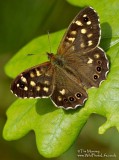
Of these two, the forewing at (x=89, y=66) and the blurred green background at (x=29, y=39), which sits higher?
the forewing at (x=89, y=66)

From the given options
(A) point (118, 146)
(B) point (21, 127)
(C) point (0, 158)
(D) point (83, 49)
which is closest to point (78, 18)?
(D) point (83, 49)

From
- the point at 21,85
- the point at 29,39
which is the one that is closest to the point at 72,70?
the point at 21,85

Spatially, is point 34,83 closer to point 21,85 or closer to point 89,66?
point 21,85

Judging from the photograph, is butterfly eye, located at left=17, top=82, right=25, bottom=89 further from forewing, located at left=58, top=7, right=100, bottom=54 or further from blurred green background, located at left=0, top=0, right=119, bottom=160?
blurred green background, located at left=0, top=0, right=119, bottom=160

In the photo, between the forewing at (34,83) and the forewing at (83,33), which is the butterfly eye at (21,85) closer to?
the forewing at (34,83)

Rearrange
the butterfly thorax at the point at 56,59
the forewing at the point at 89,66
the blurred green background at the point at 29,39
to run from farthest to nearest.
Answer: the blurred green background at the point at 29,39, the butterfly thorax at the point at 56,59, the forewing at the point at 89,66

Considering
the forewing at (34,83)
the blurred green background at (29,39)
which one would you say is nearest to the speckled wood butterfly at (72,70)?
the forewing at (34,83)

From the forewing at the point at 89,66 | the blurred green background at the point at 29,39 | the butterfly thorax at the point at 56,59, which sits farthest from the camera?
the blurred green background at the point at 29,39
